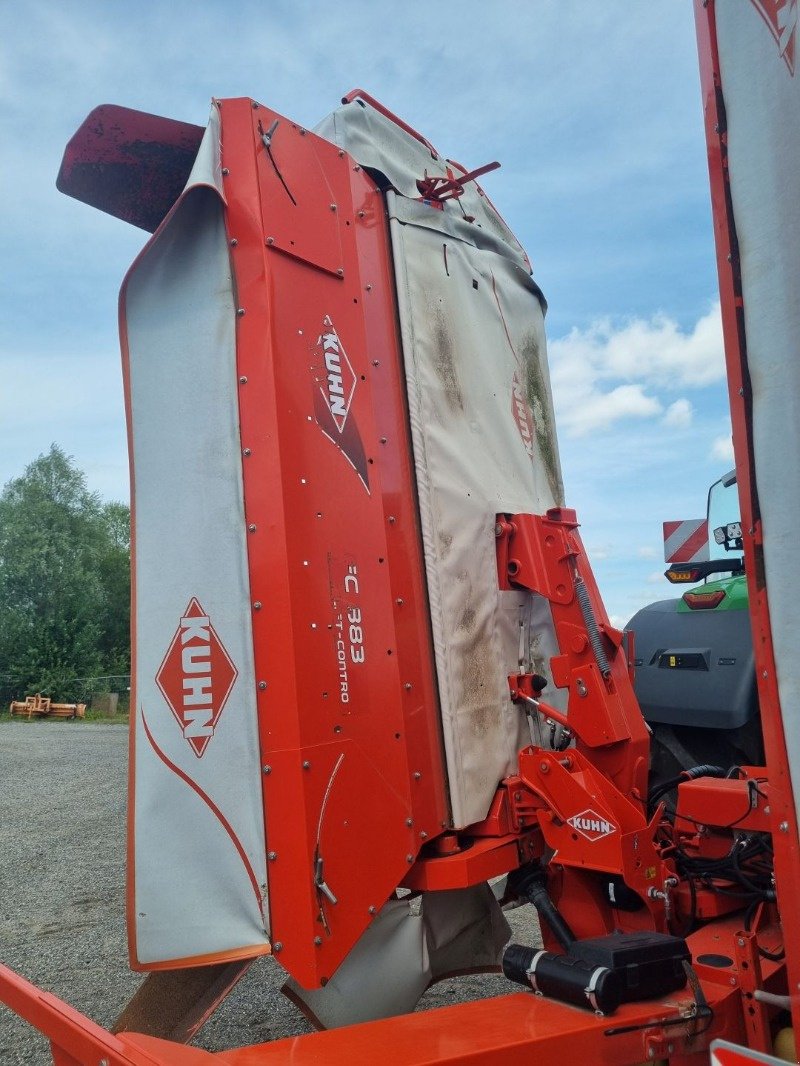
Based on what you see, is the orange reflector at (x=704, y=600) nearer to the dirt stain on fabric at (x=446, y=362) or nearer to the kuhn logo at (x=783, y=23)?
the dirt stain on fabric at (x=446, y=362)

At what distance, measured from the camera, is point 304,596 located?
7.84ft

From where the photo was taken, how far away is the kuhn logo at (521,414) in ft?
11.2

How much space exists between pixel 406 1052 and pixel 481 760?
3.35 ft

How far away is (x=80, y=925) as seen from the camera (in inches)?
197

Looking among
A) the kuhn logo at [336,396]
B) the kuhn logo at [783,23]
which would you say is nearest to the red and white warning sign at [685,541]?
the kuhn logo at [336,396]

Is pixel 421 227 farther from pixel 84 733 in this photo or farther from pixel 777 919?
pixel 84 733

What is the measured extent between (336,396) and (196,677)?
0.93 metres

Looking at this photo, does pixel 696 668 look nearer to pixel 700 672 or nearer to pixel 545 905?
pixel 700 672

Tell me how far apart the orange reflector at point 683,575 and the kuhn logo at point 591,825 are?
4.19 feet

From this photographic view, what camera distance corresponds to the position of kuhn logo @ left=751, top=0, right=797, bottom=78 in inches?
70.7

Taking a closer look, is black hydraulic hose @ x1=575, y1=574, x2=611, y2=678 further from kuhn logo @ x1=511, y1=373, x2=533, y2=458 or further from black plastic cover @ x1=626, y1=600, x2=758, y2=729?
kuhn logo @ x1=511, y1=373, x2=533, y2=458

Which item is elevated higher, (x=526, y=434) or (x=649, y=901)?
(x=526, y=434)

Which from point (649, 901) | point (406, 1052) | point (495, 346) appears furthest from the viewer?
point (495, 346)

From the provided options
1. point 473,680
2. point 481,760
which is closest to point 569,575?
point 473,680
